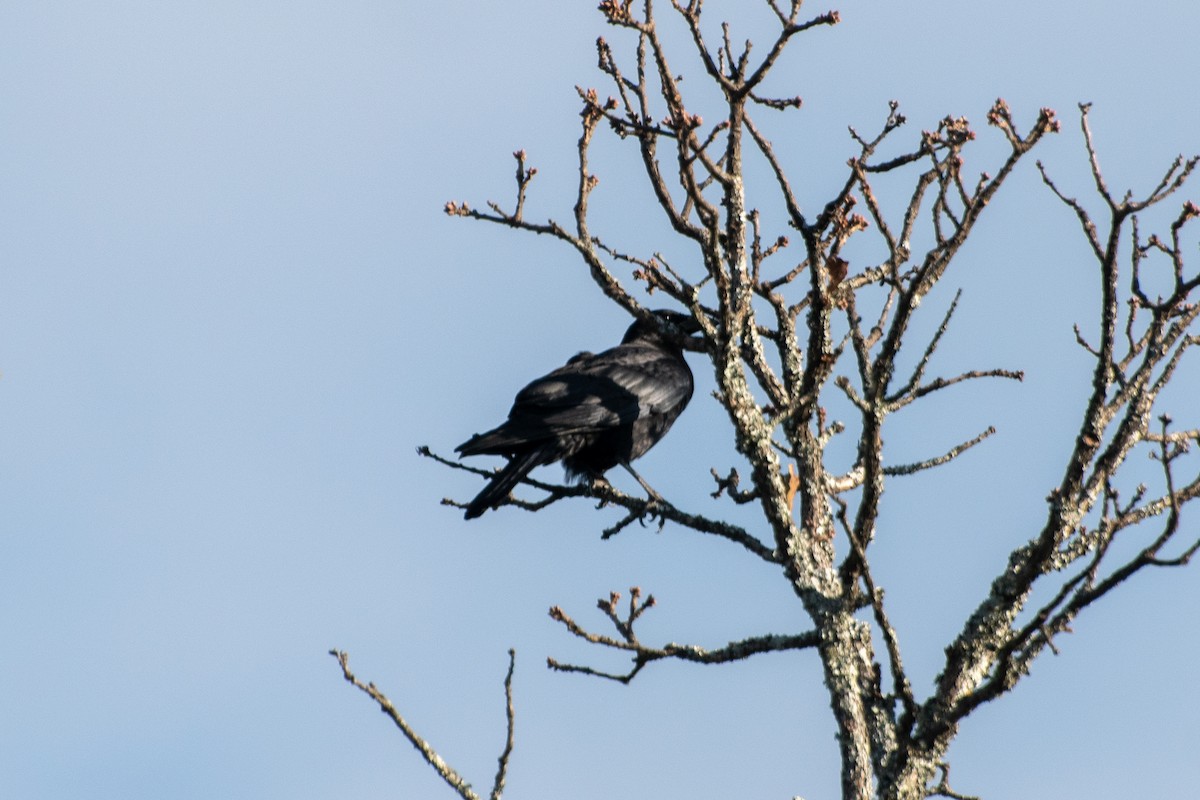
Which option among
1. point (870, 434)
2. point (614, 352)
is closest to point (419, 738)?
point (870, 434)

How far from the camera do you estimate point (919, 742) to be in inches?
203

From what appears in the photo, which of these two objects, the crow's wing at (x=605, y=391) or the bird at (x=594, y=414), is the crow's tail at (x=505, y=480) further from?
the crow's wing at (x=605, y=391)

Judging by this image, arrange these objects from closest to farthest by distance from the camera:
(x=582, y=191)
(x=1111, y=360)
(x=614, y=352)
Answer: (x=1111, y=360) → (x=582, y=191) → (x=614, y=352)

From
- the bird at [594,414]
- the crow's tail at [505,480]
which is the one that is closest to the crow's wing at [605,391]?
the bird at [594,414]

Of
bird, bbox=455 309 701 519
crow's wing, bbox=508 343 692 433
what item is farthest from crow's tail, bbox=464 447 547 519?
crow's wing, bbox=508 343 692 433

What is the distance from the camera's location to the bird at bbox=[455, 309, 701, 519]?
812cm

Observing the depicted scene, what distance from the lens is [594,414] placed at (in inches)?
350

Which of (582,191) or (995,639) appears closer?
(995,639)

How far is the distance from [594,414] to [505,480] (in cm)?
131

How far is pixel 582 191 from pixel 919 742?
2949mm

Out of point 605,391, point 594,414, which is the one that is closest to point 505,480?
point 594,414

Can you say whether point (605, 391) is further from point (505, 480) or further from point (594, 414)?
point (505, 480)

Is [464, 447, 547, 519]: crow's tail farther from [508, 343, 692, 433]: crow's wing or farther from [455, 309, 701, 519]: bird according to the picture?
[508, 343, 692, 433]: crow's wing

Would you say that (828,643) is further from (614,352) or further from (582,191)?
(614,352)
